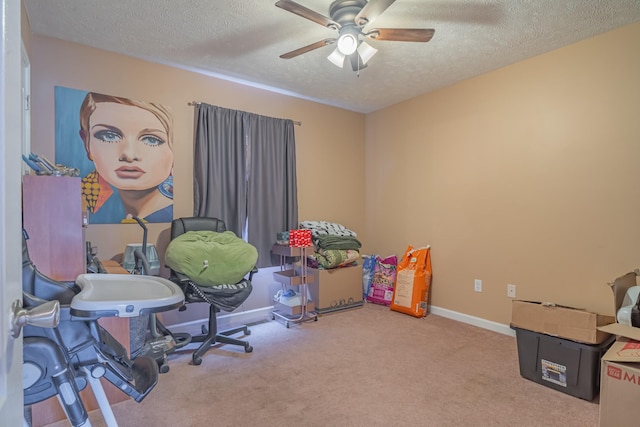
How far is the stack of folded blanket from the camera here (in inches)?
150

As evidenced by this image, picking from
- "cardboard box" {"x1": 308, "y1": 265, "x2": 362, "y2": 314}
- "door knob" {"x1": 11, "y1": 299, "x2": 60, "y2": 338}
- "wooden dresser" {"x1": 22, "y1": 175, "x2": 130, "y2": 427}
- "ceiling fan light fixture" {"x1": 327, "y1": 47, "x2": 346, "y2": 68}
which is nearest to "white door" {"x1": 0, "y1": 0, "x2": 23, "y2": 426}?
"door knob" {"x1": 11, "y1": 299, "x2": 60, "y2": 338}

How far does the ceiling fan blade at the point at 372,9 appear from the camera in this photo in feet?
6.16

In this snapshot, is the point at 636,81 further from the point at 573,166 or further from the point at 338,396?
the point at 338,396

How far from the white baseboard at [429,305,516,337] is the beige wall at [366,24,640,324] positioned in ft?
0.18

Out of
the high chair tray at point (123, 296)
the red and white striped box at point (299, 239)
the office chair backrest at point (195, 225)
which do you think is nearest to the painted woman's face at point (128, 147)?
the office chair backrest at point (195, 225)

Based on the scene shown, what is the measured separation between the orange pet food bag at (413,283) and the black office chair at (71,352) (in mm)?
2953

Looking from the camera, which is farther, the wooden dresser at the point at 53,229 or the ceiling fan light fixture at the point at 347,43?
the ceiling fan light fixture at the point at 347,43

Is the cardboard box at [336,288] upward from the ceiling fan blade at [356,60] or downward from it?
downward

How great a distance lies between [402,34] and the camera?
2164mm

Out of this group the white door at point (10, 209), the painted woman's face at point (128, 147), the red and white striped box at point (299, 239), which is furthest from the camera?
the red and white striped box at point (299, 239)

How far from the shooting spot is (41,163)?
1928 mm

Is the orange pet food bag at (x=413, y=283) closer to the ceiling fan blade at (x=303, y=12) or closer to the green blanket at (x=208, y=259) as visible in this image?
the green blanket at (x=208, y=259)

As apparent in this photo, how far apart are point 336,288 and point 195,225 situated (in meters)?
1.69

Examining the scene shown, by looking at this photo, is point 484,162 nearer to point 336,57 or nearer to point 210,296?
point 336,57
